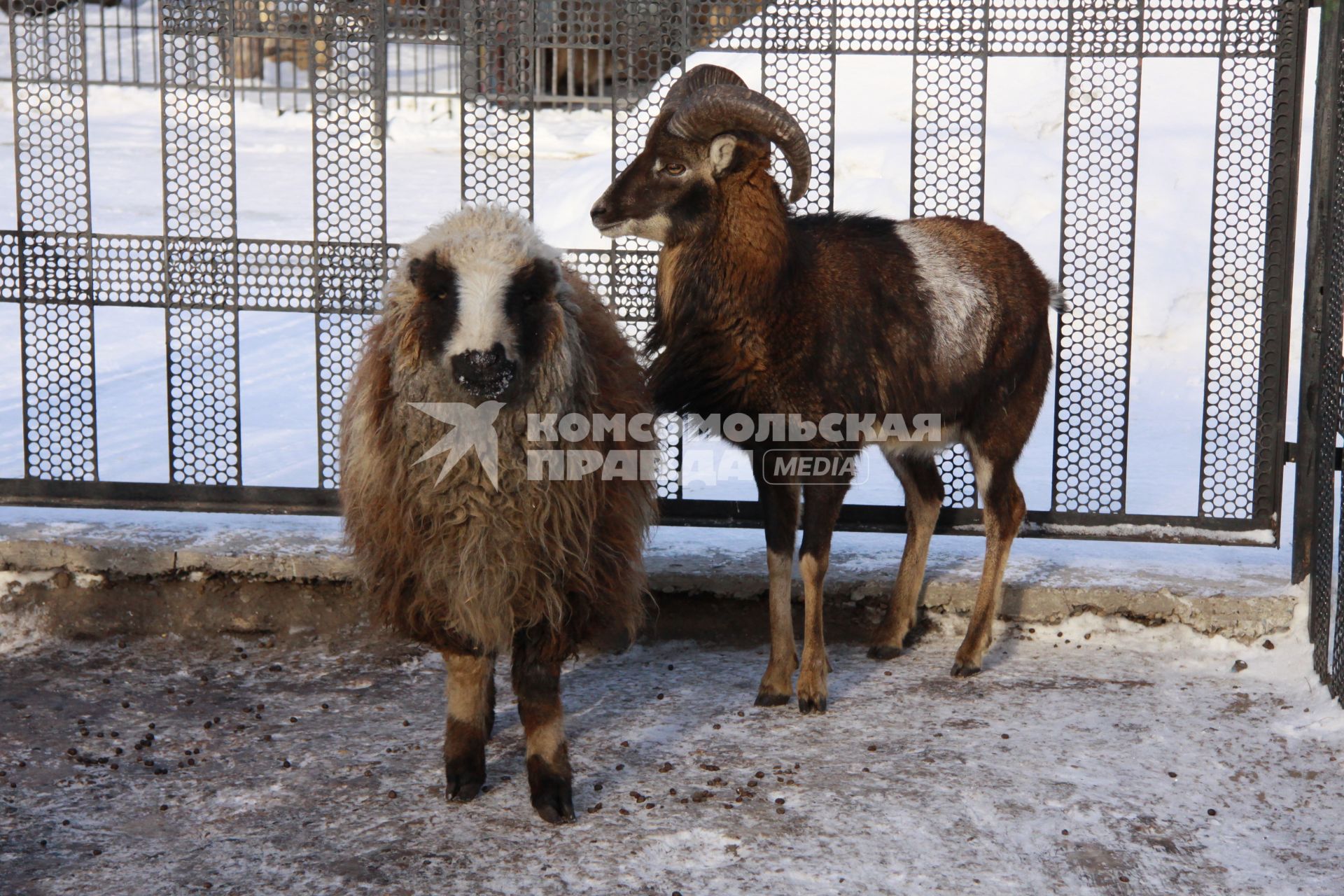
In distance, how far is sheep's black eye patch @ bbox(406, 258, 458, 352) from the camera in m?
3.81

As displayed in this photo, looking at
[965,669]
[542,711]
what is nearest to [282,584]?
[542,711]

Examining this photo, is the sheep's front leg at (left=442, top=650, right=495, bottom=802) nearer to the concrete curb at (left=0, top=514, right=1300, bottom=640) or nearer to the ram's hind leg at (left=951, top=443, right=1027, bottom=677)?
the concrete curb at (left=0, top=514, right=1300, bottom=640)

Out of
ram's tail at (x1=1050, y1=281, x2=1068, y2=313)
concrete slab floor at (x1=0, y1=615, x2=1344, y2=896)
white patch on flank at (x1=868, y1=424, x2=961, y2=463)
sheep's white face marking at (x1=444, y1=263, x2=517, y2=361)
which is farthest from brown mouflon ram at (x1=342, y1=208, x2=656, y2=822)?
ram's tail at (x1=1050, y1=281, x2=1068, y2=313)

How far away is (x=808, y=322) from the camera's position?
4914mm

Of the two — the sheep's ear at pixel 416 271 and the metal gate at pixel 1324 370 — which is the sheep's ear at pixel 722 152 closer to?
the sheep's ear at pixel 416 271

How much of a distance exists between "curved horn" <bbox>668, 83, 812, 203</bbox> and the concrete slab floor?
2064 mm

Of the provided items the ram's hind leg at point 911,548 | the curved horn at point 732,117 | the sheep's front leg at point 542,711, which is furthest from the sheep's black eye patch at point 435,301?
the ram's hind leg at point 911,548

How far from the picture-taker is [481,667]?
4.36 m

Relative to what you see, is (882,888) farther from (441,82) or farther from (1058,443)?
(441,82)

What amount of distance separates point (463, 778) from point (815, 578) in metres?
1.54

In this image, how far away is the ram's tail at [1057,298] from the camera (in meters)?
5.62

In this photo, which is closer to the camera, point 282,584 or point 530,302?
point 530,302

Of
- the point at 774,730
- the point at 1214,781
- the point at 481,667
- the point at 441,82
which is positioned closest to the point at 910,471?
the point at 774,730

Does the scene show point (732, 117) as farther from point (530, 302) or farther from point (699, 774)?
point (699, 774)
